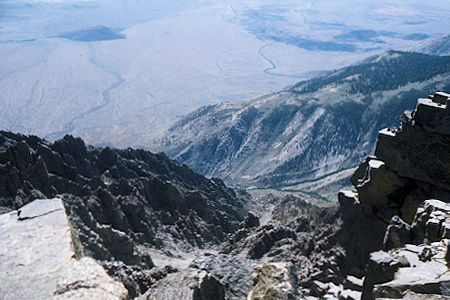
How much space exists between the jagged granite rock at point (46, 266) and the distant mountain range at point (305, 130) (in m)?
127

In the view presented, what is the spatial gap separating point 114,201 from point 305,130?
12116 centimetres

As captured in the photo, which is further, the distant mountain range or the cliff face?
the distant mountain range

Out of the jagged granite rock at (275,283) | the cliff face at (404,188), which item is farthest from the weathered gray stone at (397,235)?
the jagged granite rock at (275,283)

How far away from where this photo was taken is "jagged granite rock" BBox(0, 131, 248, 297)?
3747 cm

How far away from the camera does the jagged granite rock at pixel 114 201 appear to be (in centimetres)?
3747

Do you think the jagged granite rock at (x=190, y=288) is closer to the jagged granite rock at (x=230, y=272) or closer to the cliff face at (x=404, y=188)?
the jagged granite rock at (x=230, y=272)

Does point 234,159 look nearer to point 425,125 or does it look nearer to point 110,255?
point 110,255

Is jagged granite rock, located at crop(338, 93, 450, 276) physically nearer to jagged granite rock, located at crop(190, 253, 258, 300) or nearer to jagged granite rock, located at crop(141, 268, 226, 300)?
jagged granite rock, located at crop(190, 253, 258, 300)

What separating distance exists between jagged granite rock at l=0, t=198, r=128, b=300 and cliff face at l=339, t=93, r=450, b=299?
10.9m

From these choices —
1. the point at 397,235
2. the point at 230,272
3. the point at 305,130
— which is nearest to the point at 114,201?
the point at 230,272

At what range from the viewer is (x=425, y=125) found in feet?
59.5

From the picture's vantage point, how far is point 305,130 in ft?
530

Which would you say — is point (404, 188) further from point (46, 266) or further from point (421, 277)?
point (46, 266)

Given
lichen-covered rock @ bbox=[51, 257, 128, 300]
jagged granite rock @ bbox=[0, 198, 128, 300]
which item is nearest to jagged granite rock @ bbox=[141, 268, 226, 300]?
jagged granite rock @ bbox=[0, 198, 128, 300]
